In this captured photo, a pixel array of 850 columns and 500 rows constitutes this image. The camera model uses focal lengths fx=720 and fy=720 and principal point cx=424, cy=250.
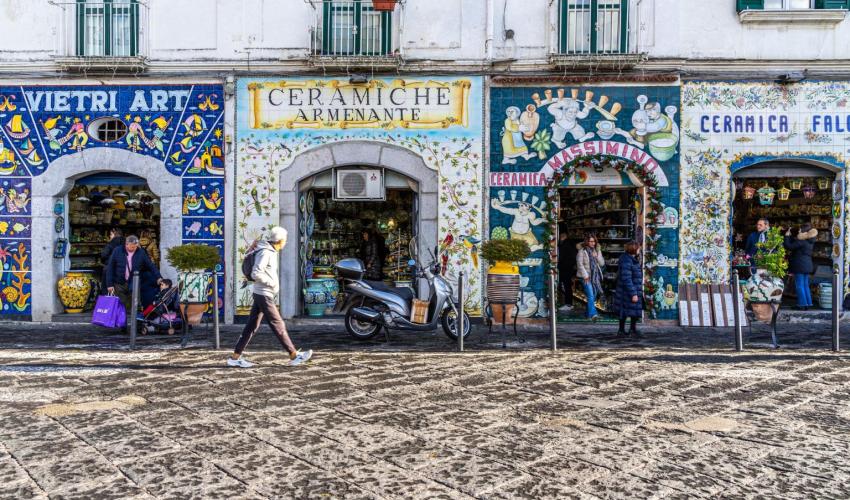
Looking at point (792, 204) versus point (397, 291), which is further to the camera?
point (792, 204)

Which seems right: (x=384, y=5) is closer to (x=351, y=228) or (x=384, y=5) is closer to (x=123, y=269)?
(x=351, y=228)

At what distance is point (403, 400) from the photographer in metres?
6.21

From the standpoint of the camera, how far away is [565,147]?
12.3 metres

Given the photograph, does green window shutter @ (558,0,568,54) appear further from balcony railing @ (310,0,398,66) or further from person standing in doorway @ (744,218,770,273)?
person standing in doorway @ (744,218,770,273)

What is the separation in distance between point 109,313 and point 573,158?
7.76 meters

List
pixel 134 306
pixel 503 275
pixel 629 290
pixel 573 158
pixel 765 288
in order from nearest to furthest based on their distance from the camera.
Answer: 1. pixel 134 306
2. pixel 765 288
3. pixel 503 275
4. pixel 629 290
5. pixel 573 158

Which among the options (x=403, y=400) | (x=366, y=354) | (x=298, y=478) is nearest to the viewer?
(x=298, y=478)

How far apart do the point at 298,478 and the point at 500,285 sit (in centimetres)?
629

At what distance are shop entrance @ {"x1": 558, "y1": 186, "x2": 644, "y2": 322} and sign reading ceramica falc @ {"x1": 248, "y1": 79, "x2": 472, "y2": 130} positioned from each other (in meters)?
3.01

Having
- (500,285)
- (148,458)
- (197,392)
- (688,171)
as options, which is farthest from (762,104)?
(148,458)

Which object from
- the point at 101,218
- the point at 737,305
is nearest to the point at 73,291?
the point at 101,218

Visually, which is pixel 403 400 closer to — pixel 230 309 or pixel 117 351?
pixel 117 351

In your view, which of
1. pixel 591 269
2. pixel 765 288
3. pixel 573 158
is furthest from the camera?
pixel 591 269

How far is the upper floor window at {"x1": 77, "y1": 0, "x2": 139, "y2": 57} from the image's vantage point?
12422 mm
